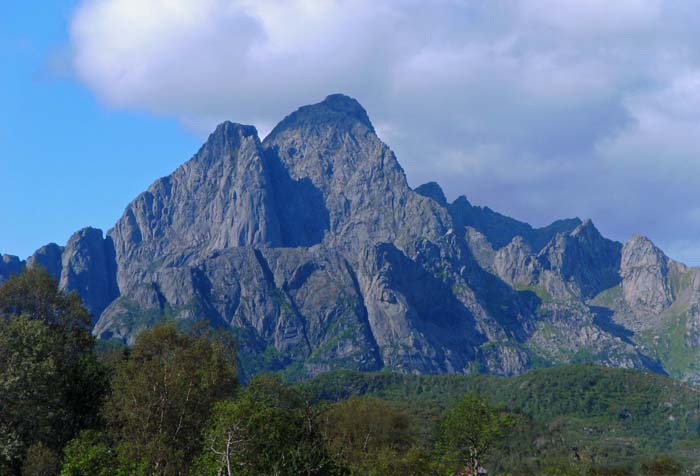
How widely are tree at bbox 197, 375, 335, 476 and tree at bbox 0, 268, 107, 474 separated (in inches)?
978

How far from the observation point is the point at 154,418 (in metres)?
78.5

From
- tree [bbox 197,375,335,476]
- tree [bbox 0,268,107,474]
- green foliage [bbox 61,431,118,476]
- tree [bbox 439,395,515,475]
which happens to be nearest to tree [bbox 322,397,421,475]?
tree [bbox 439,395,515,475]

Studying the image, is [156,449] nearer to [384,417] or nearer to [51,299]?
[51,299]

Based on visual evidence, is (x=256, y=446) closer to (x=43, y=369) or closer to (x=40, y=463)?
(x=40, y=463)

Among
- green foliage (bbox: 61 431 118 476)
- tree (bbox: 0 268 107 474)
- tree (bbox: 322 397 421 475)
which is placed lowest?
green foliage (bbox: 61 431 118 476)

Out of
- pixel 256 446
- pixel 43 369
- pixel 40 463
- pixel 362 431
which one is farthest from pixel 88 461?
pixel 362 431

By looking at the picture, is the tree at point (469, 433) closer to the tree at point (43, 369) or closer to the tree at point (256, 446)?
the tree at point (256, 446)

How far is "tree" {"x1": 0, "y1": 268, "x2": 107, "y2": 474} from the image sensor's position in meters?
85.8

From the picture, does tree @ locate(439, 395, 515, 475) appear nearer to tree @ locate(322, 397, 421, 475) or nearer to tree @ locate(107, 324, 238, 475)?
tree @ locate(322, 397, 421, 475)

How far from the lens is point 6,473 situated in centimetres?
8344

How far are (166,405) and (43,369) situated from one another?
61.7ft

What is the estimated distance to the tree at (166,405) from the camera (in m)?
74.0

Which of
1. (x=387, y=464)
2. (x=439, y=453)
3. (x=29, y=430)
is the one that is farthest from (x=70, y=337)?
(x=439, y=453)

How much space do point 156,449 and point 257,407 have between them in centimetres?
1059
